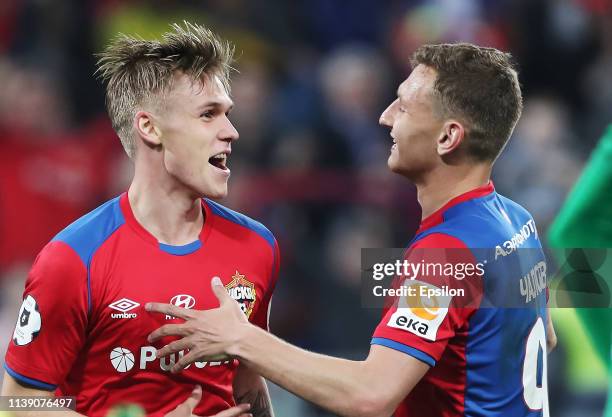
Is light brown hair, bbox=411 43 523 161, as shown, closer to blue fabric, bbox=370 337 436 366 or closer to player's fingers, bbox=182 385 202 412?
blue fabric, bbox=370 337 436 366

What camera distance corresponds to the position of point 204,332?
12.3 ft

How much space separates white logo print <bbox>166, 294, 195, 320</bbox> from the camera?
4.04 m

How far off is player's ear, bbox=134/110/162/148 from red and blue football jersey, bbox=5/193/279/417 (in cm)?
25

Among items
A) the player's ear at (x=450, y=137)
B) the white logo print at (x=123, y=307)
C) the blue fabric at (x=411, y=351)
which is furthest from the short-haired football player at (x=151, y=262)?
the player's ear at (x=450, y=137)

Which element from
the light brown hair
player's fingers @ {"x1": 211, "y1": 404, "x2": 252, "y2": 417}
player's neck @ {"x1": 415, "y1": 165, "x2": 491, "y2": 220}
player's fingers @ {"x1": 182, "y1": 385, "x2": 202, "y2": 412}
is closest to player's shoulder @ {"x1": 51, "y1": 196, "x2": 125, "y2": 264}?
player's fingers @ {"x1": 182, "y1": 385, "x2": 202, "y2": 412}

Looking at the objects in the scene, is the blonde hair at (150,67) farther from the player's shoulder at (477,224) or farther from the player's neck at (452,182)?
the player's shoulder at (477,224)

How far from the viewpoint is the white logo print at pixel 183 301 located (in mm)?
4040

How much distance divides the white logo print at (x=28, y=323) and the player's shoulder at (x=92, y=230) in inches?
9.2

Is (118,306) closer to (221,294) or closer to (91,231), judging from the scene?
(91,231)

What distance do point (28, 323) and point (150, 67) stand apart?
105 cm

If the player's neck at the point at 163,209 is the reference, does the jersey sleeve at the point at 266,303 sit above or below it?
below

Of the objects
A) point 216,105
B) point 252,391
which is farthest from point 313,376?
point 216,105

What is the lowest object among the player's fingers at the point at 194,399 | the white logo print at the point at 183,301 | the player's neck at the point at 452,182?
the player's fingers at the point at 194,399

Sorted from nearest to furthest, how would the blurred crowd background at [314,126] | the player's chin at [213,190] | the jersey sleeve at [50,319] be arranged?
the jersey sleeve at [50,319] → the player's chin at [213,190] → the blurred crowd background at [314,126]
